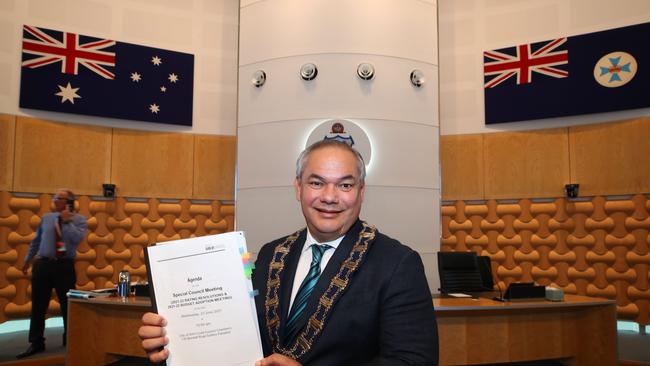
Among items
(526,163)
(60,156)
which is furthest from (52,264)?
(526,163)

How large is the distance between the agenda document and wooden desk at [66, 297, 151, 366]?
294 cm

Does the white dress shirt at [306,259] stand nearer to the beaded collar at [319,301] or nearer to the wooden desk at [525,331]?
the beaded collar at [319,301]

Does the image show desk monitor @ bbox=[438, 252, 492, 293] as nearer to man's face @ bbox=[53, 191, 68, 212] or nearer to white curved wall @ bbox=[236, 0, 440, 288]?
white curved wall @ bbox=[236, 0, 440, 288]

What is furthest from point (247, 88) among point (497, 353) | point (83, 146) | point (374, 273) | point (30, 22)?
point (374, 273)

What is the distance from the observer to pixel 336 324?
4.32 ft

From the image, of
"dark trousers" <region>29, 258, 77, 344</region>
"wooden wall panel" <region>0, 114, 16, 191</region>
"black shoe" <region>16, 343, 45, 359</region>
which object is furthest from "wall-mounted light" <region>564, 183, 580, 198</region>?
"wooden wall panel" <region>0, 114, 16, 191</region>

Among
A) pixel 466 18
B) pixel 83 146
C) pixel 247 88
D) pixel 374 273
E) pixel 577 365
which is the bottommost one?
pixel 577 365

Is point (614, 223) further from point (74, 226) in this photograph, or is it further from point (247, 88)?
point (74, 226)

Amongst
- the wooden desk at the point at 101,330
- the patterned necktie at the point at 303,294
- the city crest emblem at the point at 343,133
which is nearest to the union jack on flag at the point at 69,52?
the city crest emblem at the point at 343,133

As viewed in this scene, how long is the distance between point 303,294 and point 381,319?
0.25m

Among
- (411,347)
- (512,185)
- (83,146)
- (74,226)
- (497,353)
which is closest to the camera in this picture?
(411,347)

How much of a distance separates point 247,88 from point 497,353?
4.93 metres

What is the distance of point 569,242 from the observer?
676 cm

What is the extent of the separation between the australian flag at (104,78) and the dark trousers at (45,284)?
257cm
